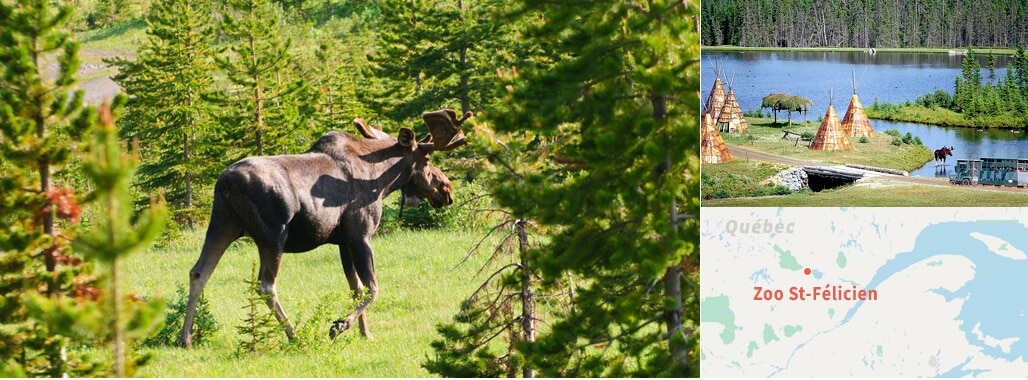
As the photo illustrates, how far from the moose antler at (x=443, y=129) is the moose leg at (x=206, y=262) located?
2712 mm

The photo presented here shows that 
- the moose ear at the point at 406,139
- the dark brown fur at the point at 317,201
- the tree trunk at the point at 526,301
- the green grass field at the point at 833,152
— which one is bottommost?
the tree trunk at the point at 526,301

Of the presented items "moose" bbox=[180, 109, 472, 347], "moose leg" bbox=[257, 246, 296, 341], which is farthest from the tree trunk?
"moose leg" bbox=[257, 246, 296, 341]

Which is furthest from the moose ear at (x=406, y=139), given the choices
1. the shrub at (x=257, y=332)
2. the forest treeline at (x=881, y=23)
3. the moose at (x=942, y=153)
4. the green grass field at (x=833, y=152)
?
the moose at (x=942, y=153)

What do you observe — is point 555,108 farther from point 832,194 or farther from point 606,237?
point 832,194

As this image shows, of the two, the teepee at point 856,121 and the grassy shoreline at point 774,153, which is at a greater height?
the teepee at point 856,121

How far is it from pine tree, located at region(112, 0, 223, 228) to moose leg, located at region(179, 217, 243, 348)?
12081 millimetres

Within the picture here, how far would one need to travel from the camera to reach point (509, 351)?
423 inches

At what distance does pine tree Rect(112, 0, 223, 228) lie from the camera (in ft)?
83.0

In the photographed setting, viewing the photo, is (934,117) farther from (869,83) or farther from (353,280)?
(353,280)

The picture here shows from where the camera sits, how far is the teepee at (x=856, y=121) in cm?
1010

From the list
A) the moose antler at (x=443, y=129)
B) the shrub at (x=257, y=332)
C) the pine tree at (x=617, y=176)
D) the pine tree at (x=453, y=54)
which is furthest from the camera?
the pine tree at (x=453, y=54)

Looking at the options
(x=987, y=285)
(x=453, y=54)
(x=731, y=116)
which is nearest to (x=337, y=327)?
(x=731, y=116)

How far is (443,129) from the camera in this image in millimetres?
13977

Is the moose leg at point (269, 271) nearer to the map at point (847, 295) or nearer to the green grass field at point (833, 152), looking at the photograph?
the map at point (847, 295)
